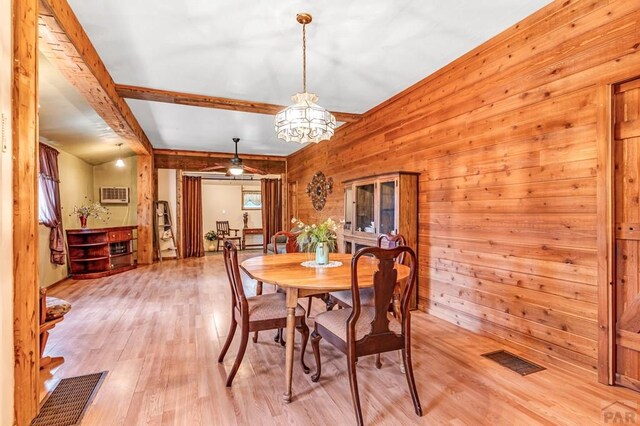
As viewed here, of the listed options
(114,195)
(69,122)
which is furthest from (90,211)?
(69,122)

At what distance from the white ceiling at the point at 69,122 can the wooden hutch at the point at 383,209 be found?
133 inches

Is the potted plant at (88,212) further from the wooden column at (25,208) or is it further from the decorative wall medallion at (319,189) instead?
the wooden column at (25,208)

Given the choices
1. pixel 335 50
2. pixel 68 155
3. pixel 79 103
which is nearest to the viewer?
pixel 335 50

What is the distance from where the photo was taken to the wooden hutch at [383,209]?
12.1ft

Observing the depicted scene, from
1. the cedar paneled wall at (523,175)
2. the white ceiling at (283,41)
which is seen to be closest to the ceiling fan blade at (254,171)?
the white ceiling at (283,41)

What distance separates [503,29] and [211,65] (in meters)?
2.68

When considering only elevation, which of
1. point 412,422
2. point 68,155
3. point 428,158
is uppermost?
point 68,155

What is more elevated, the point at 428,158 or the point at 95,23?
the point at 95,23

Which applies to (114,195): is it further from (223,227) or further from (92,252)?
(223,227)

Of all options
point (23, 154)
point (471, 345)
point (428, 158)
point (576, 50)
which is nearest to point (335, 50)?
point (428, 158)

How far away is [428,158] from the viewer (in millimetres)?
3650

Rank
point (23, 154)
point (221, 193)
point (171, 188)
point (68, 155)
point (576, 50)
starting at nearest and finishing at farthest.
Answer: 1. point (23, 154)
2. point (576, 50)
3. point (68, 155)
4. point (171, 188)
5. point (221, 193)

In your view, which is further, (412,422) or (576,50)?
(576,50)

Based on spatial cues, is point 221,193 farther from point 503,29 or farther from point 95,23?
point 503,29
